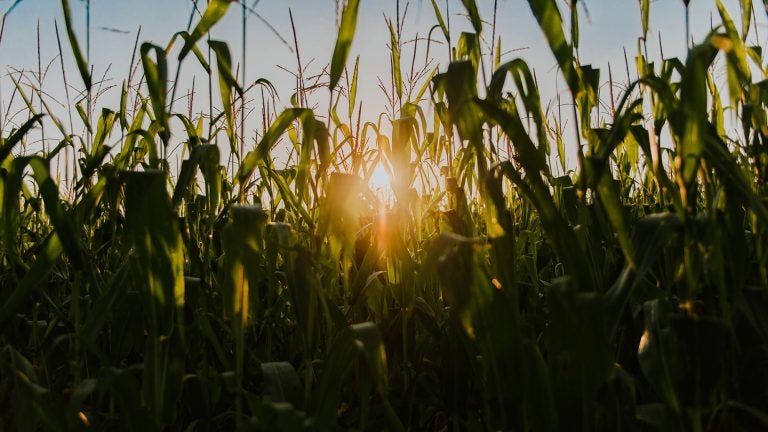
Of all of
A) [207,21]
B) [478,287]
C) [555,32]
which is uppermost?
[207,21]

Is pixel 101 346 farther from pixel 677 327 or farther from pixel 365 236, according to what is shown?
pixel 677 327

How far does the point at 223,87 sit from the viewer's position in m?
1.15

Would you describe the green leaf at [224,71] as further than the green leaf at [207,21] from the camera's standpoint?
Yes

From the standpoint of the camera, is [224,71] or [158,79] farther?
[224,71]


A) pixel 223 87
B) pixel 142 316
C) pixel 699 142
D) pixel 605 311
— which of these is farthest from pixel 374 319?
pixel 699 142

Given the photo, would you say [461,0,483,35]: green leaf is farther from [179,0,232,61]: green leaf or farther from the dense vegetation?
[179,0,232,61]: green leaf

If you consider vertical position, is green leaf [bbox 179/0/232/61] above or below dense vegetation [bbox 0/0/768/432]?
above

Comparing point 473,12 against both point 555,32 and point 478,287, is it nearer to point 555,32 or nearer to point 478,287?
point 555,32

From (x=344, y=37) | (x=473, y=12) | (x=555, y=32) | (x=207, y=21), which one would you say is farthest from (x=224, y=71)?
(x=555, y=32)

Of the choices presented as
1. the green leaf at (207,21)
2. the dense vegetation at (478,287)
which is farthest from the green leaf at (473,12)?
the green leaf at (207,21)

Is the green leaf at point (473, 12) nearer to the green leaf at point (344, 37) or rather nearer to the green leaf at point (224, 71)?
the green leaf at point (344, 37)

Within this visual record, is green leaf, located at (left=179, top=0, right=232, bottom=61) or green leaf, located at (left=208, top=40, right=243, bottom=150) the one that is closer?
green leaf, located at (left=179, top=0, right=232, bottom=61)

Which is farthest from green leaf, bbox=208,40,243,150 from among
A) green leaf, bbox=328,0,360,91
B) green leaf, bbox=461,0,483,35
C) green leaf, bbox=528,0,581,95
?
green leaf, bbox=528,0,581,95

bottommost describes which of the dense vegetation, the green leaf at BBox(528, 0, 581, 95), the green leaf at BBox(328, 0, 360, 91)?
the dense vegetation
